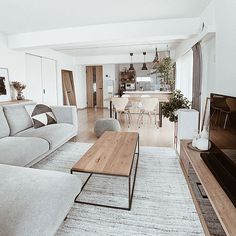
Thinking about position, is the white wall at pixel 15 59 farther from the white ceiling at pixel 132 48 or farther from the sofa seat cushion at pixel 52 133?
the sofa seat cushion at pixel 52 133

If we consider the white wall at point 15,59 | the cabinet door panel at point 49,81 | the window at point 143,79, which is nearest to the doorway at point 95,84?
the window at point 143,79

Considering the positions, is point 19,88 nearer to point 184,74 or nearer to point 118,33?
point 118,33

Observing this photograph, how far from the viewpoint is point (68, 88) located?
323 inches

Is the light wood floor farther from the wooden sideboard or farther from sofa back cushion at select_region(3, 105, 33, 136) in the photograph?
the wooden sideboard

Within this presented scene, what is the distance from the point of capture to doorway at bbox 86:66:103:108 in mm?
9570

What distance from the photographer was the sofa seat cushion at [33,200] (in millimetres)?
1200

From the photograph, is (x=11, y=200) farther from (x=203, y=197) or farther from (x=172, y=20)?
(x=172, y=20)

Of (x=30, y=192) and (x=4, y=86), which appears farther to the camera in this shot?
(x=4, y=86)

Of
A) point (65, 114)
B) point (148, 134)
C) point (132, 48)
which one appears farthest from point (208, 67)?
point (132, 48)

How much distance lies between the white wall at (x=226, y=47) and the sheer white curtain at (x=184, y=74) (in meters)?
2.52

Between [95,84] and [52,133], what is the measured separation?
686 centimetres

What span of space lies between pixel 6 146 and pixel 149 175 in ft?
5.99

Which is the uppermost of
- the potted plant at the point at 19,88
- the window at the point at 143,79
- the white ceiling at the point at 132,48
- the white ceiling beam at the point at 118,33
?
the white ceiling at the point at 132,48

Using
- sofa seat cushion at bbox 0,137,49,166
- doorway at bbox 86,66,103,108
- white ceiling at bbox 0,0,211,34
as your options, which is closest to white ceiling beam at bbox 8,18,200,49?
white ceiling at bbox 0,0,211,34
